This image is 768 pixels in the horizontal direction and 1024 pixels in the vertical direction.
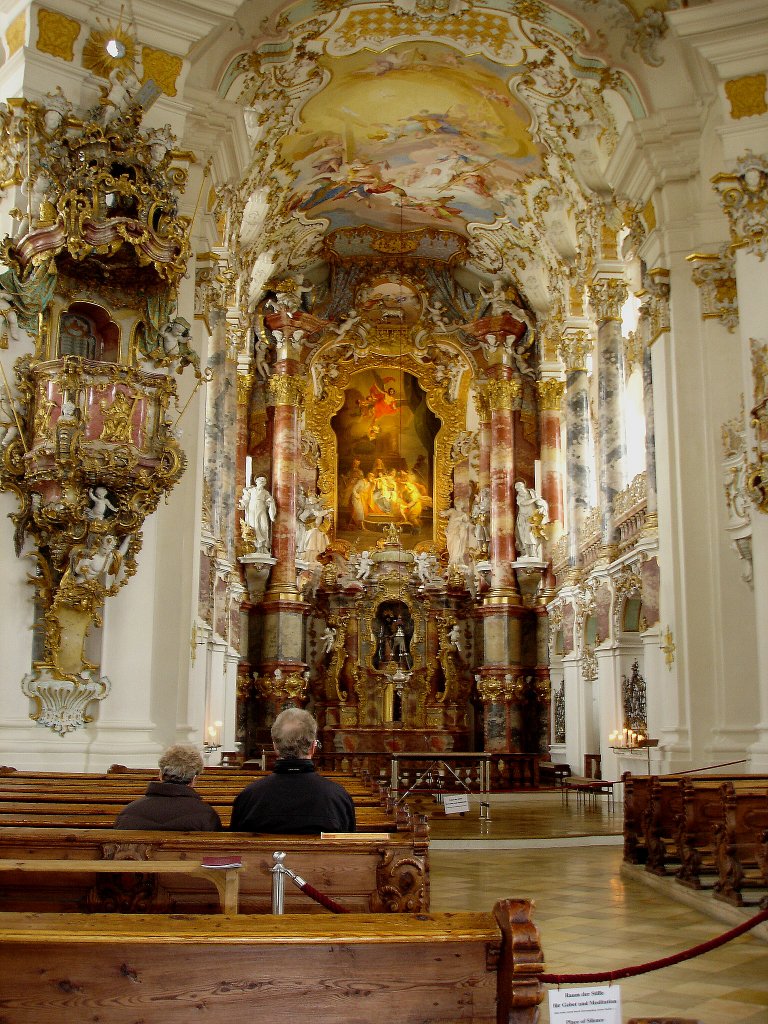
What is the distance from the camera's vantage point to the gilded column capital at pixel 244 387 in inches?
877

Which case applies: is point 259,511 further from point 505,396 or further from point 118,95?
point 118,95

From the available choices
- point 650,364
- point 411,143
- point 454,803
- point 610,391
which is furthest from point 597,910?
point 411,143

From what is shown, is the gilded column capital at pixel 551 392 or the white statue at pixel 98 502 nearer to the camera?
the white statue at pixel 98 502

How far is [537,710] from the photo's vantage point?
22375 millimetres

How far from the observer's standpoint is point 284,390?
23.0 metres

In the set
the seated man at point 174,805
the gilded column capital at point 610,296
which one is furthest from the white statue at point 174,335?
the gilded column capital at point 610,296

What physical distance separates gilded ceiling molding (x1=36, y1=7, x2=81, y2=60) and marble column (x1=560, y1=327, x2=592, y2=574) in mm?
12439

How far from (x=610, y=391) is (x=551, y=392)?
5.34m

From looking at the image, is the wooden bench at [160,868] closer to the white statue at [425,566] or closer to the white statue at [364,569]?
the white statue at [364,569]

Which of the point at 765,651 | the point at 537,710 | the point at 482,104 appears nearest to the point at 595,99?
the point at 482,104

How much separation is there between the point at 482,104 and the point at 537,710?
1182 cm

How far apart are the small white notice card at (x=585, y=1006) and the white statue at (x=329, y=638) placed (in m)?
20.3

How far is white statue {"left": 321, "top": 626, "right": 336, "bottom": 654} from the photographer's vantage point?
2286cm

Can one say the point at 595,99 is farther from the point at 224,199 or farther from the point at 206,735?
the point at 206,735
